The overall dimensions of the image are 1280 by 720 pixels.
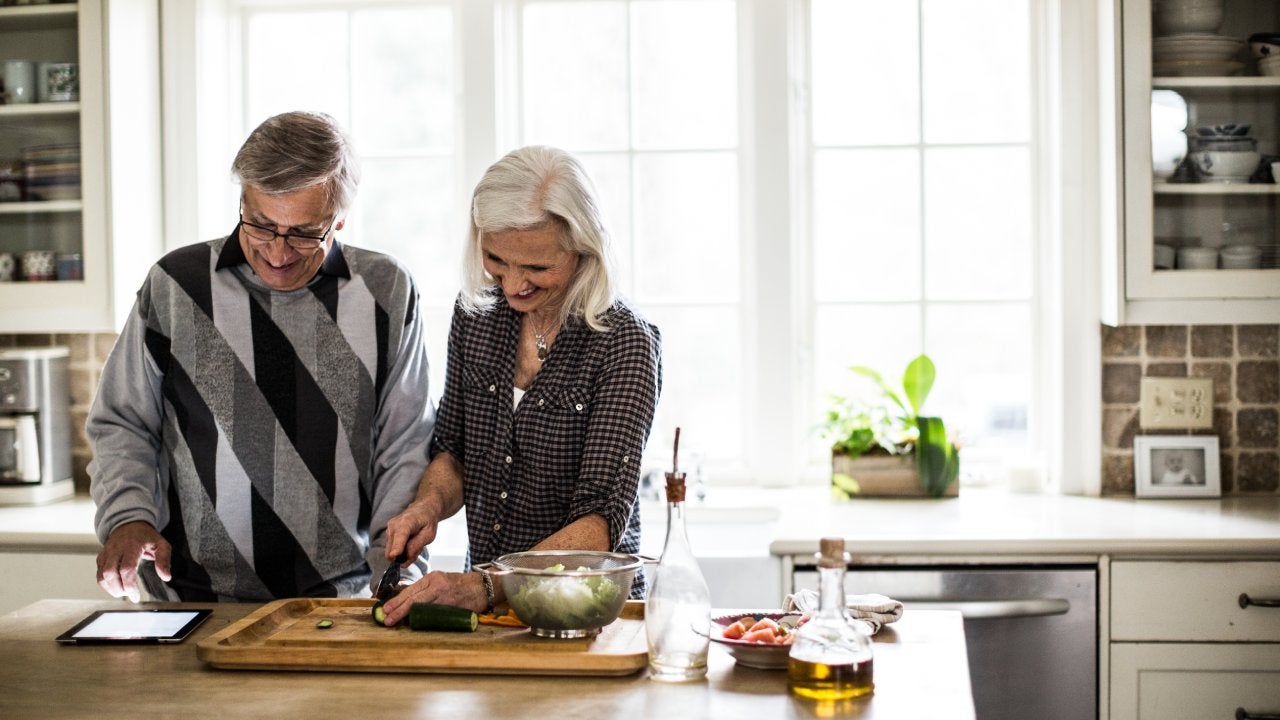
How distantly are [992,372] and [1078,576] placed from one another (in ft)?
2.96

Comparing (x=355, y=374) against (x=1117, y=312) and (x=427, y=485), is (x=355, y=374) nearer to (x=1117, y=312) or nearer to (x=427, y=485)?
(x=427, y=485)

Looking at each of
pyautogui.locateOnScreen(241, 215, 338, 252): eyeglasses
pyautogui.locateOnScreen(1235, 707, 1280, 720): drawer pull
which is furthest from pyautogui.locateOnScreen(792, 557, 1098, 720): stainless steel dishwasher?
pyautogui.locateOnScreen(241, 215, 338, 252): eyeglasses

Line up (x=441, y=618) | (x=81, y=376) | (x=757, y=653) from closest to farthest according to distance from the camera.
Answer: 1. (x=757, y=653)
2. (x=441, y=618)
3. (x=81, y=376)

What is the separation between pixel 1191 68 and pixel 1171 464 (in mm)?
962

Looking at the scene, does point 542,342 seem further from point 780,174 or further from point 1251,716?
point 1251,716

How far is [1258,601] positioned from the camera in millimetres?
2701

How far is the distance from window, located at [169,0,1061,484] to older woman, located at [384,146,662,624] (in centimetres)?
136

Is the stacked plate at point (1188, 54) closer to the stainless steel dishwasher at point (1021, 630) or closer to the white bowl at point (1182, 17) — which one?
the white bowl at point (1182, 17)

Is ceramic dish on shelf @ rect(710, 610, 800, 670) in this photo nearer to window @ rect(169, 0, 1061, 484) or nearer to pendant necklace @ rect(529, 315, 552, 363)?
pendant necklace @ rect(529, 315, 552, 363)

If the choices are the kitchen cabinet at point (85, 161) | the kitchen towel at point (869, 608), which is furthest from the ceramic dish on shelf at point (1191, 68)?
the kitchen cabinet at point (85, 161)

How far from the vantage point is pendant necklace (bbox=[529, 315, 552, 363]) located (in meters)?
2.15

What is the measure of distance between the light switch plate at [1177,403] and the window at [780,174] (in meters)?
Result: 0.26

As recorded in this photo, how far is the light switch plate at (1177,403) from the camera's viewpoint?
332 cm

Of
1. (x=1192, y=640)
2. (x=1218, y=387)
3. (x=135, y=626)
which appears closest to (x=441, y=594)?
(x=135, y=626)
